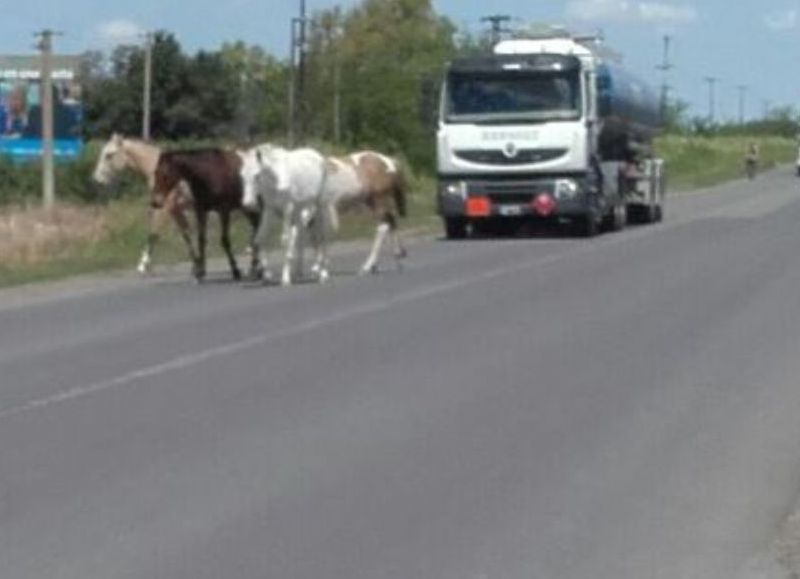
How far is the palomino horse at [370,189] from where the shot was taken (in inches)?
1225

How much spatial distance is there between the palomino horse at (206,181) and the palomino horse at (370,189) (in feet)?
3.43

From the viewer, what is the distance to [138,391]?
1739cm

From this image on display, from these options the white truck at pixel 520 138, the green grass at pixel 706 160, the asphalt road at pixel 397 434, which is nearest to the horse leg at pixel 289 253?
the asphalt road at pixel 397 434

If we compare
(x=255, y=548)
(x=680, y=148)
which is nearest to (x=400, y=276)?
(x=255, y=548)

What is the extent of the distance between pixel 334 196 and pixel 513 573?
2075 cm

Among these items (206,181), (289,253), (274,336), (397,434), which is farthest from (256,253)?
(397,434)

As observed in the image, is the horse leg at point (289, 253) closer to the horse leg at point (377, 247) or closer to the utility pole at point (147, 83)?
the horse leg at point (377, 247)

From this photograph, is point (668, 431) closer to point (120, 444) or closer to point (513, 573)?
point (120, 444)

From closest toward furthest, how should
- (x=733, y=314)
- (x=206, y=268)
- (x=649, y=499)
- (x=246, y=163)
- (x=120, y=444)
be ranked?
(x=649, y=499), (x=120, y=444), (x=733, y=314), (x=246, y=163), (x=206, y=268)

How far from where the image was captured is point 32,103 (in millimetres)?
96375

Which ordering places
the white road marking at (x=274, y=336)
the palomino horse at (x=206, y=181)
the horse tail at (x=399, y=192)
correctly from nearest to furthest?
the white road marking at (x=274, y=336) → the palomino horse at (x=206, y=181) → the horse tail at (x=399, y=192)

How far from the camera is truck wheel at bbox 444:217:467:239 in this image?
151 ft

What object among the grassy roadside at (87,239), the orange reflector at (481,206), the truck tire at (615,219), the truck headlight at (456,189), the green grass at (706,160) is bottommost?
the green grass at (706,160)

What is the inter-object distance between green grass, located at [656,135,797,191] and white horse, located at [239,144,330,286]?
58.3m
